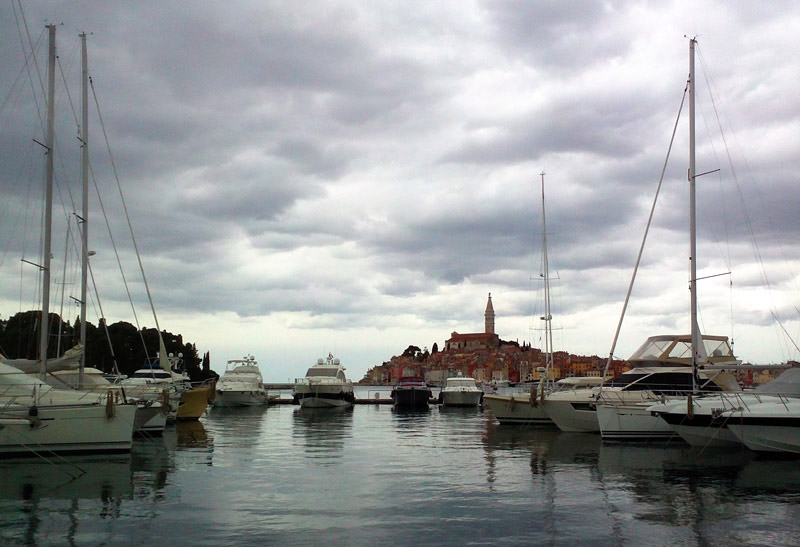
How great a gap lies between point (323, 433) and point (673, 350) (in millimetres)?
15312

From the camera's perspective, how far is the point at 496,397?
3725cm

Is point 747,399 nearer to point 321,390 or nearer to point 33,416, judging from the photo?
point 33,416

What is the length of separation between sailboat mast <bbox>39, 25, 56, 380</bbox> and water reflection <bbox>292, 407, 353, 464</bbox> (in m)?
8.67

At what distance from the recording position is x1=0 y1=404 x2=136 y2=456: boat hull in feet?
66.5

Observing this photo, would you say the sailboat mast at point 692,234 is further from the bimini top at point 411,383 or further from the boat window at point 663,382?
the bimini top at point 411,383

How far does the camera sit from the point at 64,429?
2059cm

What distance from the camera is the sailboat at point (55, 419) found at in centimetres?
2030

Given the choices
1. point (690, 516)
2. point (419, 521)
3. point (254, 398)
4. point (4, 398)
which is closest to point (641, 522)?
point (690, 516)

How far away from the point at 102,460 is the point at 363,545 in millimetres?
12056

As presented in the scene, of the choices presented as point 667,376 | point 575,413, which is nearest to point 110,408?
point 575,413

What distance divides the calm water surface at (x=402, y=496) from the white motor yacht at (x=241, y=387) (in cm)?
2752

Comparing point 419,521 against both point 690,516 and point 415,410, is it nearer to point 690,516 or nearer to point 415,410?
point 690,516

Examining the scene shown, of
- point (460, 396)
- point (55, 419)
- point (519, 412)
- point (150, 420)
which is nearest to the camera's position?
point (55, 419)

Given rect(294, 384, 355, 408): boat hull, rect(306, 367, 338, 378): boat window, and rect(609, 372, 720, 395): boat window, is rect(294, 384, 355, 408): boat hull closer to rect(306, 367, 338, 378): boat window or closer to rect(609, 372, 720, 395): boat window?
rect(306, 367, 338, 378): boat window
